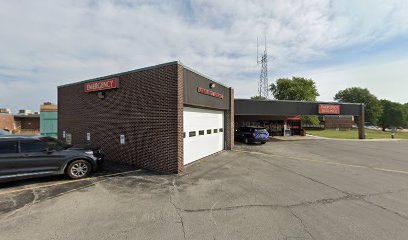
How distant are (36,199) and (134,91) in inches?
233

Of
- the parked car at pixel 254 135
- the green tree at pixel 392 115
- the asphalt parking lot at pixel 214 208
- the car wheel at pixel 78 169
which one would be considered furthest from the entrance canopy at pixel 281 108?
the green tree at pixel 392 115

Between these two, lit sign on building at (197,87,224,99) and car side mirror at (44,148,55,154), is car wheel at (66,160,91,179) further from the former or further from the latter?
lit sign on building at (197,87,224,99)

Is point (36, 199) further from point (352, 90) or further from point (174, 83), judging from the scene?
point (352, 90)

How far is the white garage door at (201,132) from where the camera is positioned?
10852mm

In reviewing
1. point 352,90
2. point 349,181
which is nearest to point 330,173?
point 349,181

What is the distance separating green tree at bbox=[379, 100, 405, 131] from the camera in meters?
73.0

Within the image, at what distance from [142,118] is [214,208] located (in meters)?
6.10

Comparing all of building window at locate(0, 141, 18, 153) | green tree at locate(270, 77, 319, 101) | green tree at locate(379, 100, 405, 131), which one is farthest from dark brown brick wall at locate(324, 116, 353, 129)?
building window at locate(0, 141, 18, 153)

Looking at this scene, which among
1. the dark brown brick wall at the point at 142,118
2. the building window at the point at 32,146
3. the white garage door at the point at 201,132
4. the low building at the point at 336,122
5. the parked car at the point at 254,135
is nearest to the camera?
the building window at the point at 32,146

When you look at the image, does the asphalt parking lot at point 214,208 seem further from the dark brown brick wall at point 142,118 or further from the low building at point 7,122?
the low building at point 7,122

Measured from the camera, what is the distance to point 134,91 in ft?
34.9

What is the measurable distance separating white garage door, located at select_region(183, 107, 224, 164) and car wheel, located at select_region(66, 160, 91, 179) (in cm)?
424

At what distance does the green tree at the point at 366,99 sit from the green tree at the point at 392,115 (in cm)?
269

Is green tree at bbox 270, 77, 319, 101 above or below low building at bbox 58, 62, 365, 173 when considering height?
above
